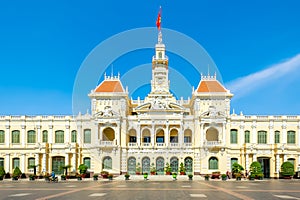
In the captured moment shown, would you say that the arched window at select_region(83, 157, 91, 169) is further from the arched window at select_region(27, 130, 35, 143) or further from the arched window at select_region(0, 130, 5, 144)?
the arched window at select_region(0, 130, 5, 144)

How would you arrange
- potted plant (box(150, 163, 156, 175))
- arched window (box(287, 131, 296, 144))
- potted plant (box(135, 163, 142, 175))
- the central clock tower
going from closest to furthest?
potted plant (box(150, 163, 156, 175)), potted plant (box(135, 163, 142, 175)), arched window (box(287, 131, 296, 144)), the central clock tower

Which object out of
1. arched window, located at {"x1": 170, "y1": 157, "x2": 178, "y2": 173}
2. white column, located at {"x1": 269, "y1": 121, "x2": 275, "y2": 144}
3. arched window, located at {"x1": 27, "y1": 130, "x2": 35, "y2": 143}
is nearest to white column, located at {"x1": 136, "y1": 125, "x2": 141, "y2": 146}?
arched window, located at {"x1": 170, "y1": 157, "x2": 178, "y2": 173}

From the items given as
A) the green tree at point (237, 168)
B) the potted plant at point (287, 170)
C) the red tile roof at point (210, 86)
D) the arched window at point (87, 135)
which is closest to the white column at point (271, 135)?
the potted plant at point (287, 170)

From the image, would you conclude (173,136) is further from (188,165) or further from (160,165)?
(160,165)

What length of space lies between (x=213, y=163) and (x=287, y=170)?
11.8 m

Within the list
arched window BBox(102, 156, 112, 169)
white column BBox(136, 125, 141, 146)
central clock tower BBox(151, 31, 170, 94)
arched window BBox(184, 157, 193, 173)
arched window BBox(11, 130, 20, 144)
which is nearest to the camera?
arched window BBox(102, 156, 112, 169)

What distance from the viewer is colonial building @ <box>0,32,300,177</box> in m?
69.6

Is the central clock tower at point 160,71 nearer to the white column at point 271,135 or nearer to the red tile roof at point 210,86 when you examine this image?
the red tile roof at point 210,86

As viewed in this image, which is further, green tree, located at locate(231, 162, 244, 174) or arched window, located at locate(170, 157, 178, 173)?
arched window, located at locate(170, 157, 178, 173)

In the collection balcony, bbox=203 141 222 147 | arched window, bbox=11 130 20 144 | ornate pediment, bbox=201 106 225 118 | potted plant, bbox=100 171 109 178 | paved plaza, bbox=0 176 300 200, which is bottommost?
potted plant, bbox=100 171 109 178

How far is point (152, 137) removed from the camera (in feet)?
232

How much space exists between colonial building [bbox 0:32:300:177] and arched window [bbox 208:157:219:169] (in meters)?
0.17

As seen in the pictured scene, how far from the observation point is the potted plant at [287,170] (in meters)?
64.8

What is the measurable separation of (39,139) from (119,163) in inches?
630
